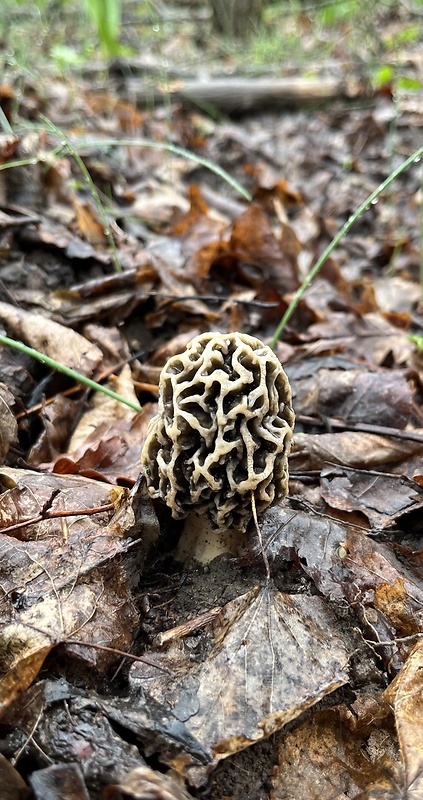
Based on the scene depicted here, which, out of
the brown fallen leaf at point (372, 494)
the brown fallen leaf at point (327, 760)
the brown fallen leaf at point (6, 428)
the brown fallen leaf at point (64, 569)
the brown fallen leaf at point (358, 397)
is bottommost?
the brown fallen leaf at point (327, 760)

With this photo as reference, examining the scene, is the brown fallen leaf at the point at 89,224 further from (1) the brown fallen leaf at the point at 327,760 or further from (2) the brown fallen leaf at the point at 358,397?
(1) the brown fallen leaf at the point at 327,760

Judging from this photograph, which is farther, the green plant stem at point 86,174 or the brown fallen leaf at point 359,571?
the green plant stem at point 86,174

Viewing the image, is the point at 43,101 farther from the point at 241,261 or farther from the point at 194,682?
the point at 194,682

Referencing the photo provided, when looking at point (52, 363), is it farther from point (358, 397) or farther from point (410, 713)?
point (410, 713)

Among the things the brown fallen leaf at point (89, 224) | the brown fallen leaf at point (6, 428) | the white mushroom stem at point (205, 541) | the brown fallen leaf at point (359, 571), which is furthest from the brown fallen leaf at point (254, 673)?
the brown fallen leaf at point (89, 224)

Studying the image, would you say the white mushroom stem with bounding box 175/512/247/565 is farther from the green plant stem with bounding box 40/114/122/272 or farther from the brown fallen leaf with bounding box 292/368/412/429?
the green plant stem with bounding box 40/114/122/272

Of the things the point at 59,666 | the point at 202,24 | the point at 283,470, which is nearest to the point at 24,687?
the point at 59,666

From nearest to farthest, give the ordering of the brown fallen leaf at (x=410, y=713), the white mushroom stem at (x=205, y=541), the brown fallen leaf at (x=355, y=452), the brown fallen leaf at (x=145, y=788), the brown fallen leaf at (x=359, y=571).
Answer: the brown fallen leaf at (x=145, y=788)
the brown fallen leaf at (x=410, y=713)
the brown fallen leaf at (x=359, y=571)
the white mushroom stem at (x=205, y=541)
the brown fallen leaf at (x=355, y=452)

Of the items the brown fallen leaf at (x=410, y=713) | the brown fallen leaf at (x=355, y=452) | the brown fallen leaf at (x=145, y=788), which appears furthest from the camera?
the brown fallen leaf at (x=355, y=452)

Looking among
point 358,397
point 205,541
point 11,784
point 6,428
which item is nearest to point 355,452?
point 358,397
